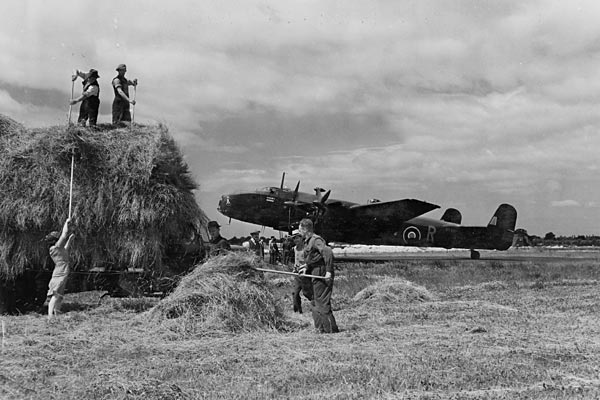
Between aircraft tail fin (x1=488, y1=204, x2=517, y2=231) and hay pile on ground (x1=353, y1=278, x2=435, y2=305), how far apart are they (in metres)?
28.8

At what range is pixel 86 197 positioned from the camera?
33.2 feet

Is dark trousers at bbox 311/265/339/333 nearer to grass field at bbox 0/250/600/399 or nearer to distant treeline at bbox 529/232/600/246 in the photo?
grass field at bbox 0/250/600/399

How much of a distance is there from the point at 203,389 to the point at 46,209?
5.78 m

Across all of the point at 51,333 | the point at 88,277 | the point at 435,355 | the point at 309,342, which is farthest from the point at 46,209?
the point at 435,355

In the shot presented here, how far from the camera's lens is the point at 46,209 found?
32.7 feet

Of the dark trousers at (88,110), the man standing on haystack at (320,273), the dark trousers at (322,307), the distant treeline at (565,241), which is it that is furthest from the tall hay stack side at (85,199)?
the distant treeline at (565,241)

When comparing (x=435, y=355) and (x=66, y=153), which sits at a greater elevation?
(x=66, y=153)

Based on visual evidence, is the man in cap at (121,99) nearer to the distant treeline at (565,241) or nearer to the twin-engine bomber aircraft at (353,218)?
the twin-engine bomber aircraft at (353,218)

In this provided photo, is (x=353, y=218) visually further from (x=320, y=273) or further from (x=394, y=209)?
(x=320, y=273)

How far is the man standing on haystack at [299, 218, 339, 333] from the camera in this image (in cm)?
883

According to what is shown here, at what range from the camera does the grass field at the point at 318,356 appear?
211 inches

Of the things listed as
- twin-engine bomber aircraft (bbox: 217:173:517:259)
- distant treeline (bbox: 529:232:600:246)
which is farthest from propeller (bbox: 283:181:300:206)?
distant treeline (bbox: 529:232:600:246)

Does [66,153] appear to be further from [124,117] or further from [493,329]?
[493,329]

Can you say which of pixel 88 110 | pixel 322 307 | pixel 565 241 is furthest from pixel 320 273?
pixel 565 241
